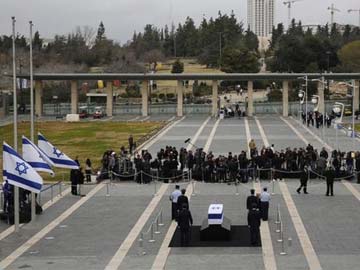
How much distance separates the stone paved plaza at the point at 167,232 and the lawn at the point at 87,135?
797cm

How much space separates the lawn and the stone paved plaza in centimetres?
797

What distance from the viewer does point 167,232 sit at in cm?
2275

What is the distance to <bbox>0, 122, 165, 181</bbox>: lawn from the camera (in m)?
45.7

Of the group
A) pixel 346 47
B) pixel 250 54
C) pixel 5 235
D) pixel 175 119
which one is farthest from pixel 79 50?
pixel 5 235

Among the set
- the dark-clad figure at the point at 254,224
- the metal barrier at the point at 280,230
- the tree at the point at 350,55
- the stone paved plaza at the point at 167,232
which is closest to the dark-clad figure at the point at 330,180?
the stone paved plaza at the point at 167,232

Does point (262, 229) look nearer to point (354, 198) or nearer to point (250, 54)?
point (354, 198)

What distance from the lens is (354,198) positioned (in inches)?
1136

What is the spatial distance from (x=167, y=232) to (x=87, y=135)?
35350 mm

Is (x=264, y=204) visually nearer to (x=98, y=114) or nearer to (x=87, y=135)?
(x=87, y=135)

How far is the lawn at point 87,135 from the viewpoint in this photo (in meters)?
45.7

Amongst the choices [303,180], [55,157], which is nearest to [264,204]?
[303,180]

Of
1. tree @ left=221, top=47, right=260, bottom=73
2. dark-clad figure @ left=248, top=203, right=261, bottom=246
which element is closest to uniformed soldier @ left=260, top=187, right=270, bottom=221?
dark-clad figure @ left=248, top=203, right=261, bottom=246

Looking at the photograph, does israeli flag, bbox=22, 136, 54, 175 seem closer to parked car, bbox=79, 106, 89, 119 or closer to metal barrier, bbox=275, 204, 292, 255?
metal barrier, bbox=275, 204, 292, 255

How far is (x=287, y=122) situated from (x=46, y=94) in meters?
46.1
